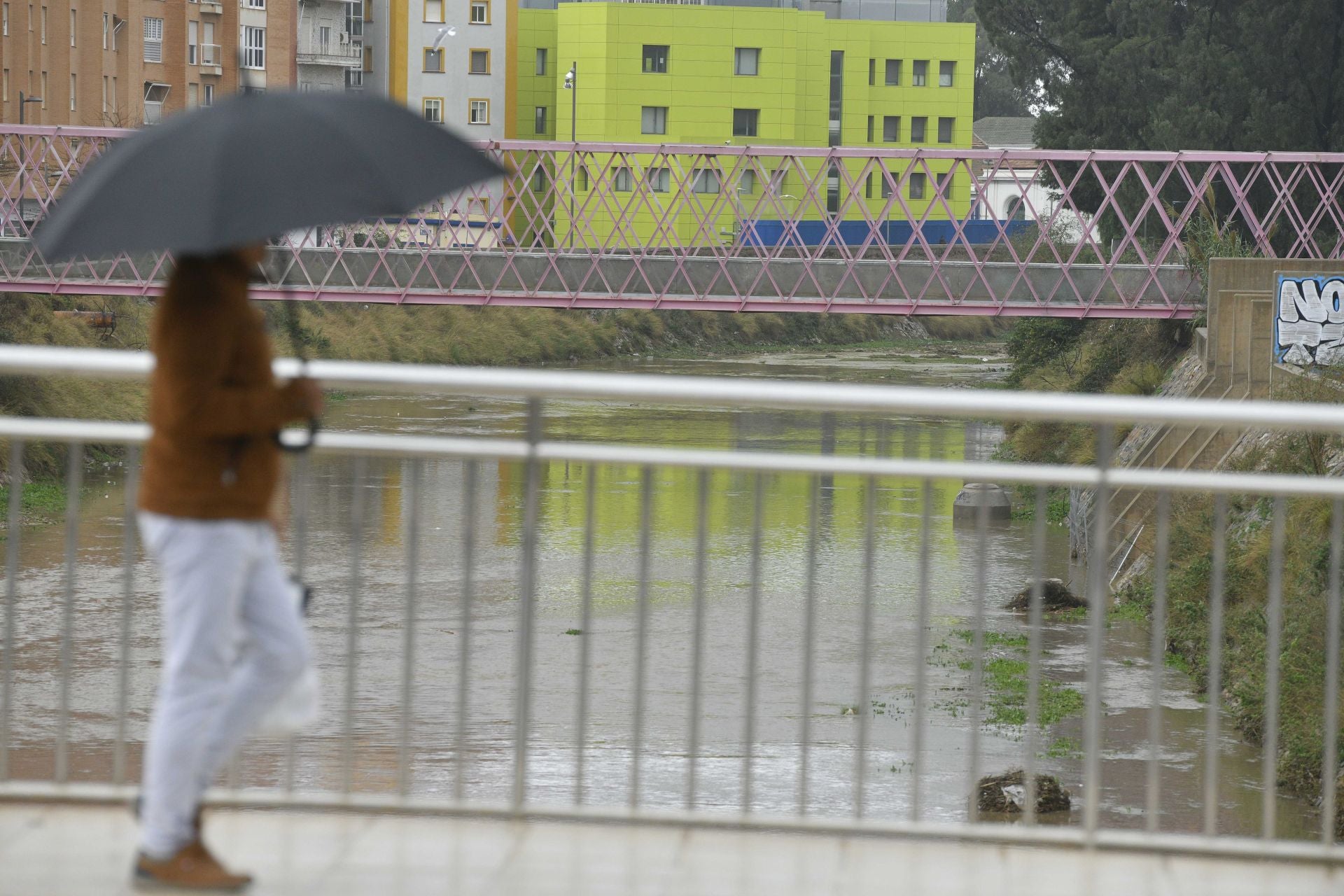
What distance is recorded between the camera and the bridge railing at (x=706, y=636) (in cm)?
472

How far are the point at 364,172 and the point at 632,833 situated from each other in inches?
76.7

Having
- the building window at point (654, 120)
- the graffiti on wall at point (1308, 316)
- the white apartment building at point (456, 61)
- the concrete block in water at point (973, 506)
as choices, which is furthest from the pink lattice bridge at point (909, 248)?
the white apartment building at point (456, 61)

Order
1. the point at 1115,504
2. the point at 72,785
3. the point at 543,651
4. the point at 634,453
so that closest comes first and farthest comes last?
the point at 634,453 → the point at 72,785 → the point at 543,651 → the point at 1115,504

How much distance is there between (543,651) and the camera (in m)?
20.8

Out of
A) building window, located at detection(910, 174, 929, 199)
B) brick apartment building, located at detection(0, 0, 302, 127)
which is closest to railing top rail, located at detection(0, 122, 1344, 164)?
brick apartment building, located at detection(0, 0, 302, 127)

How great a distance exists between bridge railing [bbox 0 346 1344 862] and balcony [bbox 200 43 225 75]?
1327 inches

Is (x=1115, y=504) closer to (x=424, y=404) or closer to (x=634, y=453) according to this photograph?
(x=634, y=453)

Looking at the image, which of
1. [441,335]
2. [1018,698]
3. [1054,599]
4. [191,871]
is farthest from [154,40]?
[191,871]

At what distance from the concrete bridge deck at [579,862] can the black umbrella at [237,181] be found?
1.63 m

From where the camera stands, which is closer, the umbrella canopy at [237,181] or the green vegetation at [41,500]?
the umbrella canopy at [237,181]

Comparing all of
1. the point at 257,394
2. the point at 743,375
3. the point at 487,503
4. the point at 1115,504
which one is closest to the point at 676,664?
the point at 1115,504

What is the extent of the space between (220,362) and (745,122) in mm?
65598

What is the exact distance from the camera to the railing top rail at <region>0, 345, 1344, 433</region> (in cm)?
456

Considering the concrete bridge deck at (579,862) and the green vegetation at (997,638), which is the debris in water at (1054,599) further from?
the concrete bridge deck at (579,862)
